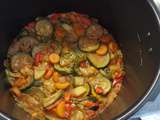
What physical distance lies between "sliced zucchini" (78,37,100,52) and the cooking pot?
0.22ft

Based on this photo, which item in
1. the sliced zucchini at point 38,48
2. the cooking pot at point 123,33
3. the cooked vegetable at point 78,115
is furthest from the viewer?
the sliced zucchini at point 38,48

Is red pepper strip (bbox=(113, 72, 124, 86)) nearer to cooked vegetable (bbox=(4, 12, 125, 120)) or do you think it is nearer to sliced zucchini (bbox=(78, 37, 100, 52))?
cooked vegetable (bbox=(4, 12, 125, 120))

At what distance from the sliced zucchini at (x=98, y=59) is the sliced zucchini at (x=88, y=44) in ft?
0.07

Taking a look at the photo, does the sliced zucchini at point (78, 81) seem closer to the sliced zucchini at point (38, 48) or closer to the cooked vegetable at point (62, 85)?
the cooked vegetable at point (62, 85)

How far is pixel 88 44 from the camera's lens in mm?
1412

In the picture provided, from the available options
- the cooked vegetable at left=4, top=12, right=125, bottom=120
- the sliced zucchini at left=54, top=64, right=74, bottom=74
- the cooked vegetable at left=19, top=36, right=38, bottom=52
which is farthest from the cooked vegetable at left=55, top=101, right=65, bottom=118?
the cooked vegetable at left=19, top=36, right=38, bottom=52

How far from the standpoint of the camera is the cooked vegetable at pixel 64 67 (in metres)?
1.33

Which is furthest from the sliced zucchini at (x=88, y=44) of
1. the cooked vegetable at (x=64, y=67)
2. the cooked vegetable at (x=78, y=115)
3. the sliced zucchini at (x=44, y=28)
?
the cooked vegetable at (x=78, y=115)

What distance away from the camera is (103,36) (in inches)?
56.6

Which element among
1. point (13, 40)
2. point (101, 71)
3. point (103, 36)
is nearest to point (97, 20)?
point (103, 36)

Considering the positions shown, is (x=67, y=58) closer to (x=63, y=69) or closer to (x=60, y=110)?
(x=63, y=69)

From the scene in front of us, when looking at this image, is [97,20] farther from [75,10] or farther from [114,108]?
[114,108]

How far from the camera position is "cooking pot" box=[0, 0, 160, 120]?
3.74 ft

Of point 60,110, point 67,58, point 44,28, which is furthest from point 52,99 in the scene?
point 44,28
